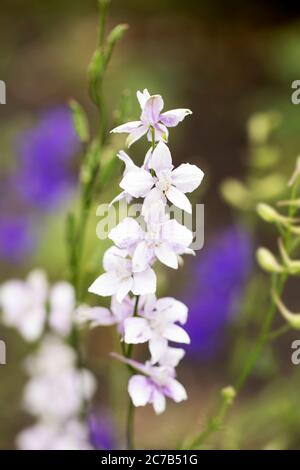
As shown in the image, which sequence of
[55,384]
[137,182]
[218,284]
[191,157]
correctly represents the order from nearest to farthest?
[137,182]
[55,384]
[218,284]
[191,157]

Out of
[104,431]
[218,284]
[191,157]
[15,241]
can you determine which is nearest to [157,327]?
[104,431]

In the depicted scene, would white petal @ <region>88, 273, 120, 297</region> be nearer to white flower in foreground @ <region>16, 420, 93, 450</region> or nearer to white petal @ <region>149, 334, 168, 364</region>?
white petal @ <region>149, 334, 168, 364</region>

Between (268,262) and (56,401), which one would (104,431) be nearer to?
(56,401)

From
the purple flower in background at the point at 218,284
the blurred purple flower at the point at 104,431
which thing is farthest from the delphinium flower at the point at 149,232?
the purple flower in background at the point at 218,284

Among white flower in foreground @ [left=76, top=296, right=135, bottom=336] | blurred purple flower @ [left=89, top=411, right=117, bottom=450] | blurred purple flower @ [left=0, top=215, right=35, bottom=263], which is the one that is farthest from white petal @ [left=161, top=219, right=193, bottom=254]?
blurred purple flower @ [left=0, top=215, right=35, bottom=263]

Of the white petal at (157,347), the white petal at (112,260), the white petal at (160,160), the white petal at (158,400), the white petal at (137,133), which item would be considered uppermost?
the white petal at (137,133)

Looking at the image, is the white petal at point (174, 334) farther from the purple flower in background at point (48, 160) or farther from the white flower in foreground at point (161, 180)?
the purple flower in background at point (48, 160)
